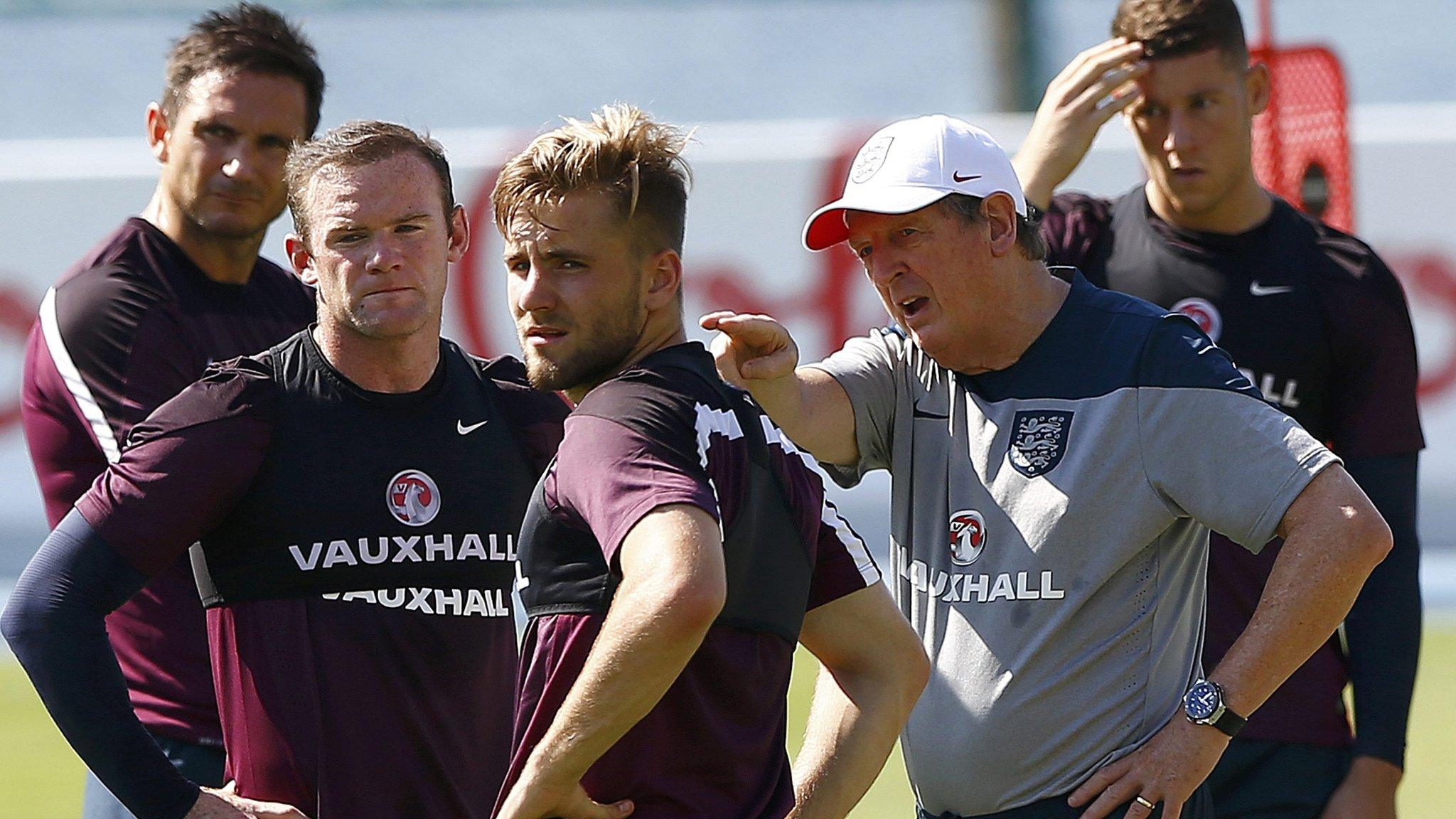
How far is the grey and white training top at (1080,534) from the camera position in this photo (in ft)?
10.2

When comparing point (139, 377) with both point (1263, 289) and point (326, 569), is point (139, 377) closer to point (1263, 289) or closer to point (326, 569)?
point (326, 569)

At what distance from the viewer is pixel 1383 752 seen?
158 inches

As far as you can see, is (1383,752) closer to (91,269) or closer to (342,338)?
(342,338)

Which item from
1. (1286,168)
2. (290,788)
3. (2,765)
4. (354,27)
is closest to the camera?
(290,788)

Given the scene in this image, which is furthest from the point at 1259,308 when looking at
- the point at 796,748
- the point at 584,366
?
the point at 796,748

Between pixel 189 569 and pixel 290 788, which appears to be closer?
pixel 290 788

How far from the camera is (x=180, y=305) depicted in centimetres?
402

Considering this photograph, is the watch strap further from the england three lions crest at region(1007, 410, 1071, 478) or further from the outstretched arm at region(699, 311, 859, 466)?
the outstretched arm at region(699, 311, 859, 466)

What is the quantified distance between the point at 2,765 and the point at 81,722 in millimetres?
4942

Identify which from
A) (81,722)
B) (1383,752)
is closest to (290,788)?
(81,722)

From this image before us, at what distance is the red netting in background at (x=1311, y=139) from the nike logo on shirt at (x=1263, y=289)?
1409 mm

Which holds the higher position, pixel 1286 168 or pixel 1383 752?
pixel 1286 168

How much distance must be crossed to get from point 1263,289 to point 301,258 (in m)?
2.15

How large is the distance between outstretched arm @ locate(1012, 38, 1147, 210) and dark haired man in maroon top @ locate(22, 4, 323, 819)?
1682mm
